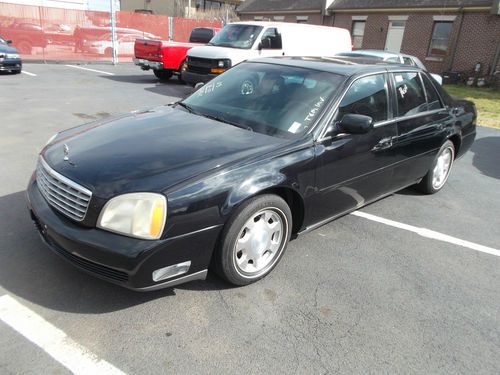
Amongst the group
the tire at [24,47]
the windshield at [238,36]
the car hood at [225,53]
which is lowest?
the tire at [24,47]

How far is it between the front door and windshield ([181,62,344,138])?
20.0 meters

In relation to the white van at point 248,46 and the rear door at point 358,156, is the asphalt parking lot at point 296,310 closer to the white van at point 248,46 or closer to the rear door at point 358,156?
the rear door at point 358,156

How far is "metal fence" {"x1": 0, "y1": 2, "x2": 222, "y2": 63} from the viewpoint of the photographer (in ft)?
58.6

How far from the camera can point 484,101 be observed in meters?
14.2

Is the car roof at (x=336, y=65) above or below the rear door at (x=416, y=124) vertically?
above

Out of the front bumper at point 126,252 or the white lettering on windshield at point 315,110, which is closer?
the front bumper at point 126,252

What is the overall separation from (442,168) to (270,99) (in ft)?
9.28

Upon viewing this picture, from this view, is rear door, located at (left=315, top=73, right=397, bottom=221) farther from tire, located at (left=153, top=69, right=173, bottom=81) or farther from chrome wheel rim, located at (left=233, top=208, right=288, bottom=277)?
tire, located at (left=153, top=69, right=173, bottom=81)

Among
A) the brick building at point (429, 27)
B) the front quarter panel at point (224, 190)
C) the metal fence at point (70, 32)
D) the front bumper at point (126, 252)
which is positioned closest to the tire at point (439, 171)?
the front quarter panel at point (224, 190)

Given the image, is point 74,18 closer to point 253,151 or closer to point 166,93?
point 166,93

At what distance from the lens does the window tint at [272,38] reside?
11.2 meters

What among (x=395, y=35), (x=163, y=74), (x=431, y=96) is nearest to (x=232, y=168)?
(x=431, y=96)

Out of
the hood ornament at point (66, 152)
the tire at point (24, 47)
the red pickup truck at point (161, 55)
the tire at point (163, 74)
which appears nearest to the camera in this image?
the hood ornament at point (66, 152)

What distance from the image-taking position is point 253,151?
2.90 m
